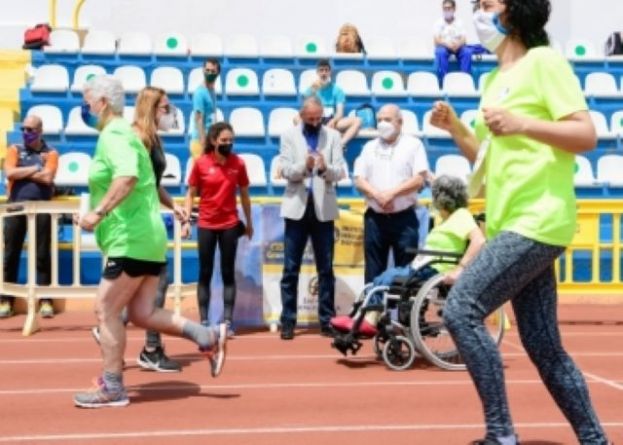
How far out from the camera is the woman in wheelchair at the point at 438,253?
8711 millimetres

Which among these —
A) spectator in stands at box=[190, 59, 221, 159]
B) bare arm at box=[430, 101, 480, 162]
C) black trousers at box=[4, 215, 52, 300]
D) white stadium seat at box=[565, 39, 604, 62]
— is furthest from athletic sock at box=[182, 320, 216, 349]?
white stadium seat at box=[565, 39, 604, 62]

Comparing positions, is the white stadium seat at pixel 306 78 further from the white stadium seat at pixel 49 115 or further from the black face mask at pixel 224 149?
the black face mask at pixel 224 149

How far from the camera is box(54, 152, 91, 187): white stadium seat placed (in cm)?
1469

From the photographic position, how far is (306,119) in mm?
10648

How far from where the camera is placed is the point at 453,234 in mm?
8836

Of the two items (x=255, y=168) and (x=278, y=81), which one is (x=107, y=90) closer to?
(x=255, y=168)

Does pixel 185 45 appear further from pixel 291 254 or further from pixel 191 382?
pixel 191 382

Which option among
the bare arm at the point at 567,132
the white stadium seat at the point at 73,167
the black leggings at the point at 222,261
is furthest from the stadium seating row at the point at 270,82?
the bare arm at the point at 567,132

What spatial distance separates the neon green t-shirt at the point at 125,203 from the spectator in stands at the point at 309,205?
11.4 ft

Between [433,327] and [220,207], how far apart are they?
2606mm

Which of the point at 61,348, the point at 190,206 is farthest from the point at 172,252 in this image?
the point at 61,348

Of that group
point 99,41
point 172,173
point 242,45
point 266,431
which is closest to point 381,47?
point 242,45

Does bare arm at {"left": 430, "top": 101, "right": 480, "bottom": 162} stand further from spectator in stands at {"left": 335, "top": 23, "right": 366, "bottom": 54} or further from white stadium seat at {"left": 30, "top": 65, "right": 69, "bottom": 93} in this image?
spectator in stands at {"left": 335, "top": 23, "right": 366, "bottom": 54}

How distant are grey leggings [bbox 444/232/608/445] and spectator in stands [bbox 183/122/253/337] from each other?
5.63m
